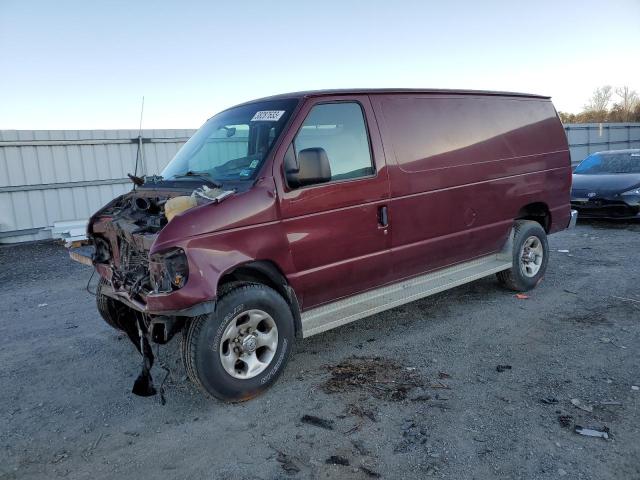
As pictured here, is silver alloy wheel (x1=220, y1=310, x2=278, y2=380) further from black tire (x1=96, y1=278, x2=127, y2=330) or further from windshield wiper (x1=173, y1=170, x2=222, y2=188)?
black tire (x1=96, y1=278, x2=127, y2=330)

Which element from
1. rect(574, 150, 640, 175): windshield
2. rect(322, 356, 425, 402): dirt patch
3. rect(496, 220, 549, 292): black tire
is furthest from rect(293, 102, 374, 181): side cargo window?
rect(574, 150, 640, 175): windshield

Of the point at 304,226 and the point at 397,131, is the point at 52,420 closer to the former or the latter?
the point at 304,226

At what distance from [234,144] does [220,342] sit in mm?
1822

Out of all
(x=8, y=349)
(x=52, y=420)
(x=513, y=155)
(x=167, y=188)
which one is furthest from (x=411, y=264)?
(x=8, y=349)

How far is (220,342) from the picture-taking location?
11.2 feet

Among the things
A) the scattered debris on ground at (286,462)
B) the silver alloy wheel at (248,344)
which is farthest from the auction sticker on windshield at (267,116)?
the scattered debris on ground at (286,462)

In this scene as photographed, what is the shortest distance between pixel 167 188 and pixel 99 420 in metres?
1.83

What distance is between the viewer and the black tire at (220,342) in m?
3.35

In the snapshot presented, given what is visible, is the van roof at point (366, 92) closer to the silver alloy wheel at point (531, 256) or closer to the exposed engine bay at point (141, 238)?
the exposed engine bay at point (141, 238)

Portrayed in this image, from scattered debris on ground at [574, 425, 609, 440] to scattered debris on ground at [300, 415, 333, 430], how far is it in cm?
154

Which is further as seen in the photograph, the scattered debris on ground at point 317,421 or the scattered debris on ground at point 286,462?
the scattered debris on ground at point 317,421

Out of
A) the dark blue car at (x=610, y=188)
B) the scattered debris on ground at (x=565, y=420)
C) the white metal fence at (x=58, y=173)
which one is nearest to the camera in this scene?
the scattered debris on ground at (x=565, y=420)

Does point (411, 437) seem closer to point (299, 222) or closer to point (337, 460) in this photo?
point (337, 460)

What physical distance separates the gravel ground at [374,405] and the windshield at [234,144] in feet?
5.51
